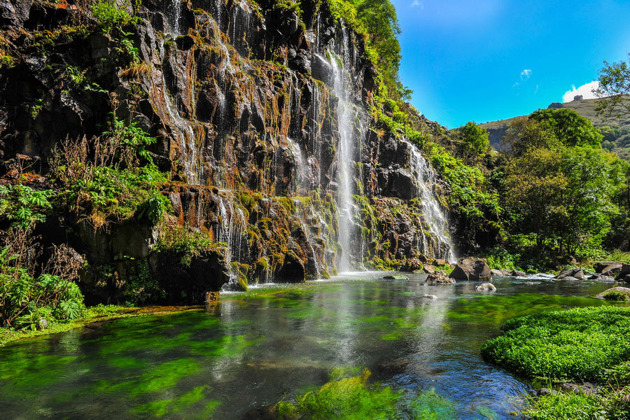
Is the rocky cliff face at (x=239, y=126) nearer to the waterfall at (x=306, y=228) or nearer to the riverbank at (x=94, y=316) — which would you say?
the waterfall at (x=306, y=228)

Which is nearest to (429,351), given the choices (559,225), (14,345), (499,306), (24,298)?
(499,306)

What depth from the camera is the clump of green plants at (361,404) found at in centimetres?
546

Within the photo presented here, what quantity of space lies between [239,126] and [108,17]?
9.44m

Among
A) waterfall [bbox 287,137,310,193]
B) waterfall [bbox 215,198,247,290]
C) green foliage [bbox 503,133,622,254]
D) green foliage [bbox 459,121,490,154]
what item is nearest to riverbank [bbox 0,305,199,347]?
waterfall [bbox 215,198,247,290]

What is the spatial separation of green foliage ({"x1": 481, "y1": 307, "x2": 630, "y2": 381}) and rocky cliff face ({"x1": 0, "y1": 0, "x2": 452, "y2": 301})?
33.2ft

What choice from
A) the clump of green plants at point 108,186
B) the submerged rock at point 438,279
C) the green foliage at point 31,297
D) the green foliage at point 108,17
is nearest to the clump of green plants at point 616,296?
the submerged rock at point 438,279

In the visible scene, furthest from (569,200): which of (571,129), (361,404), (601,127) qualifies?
(601,127)

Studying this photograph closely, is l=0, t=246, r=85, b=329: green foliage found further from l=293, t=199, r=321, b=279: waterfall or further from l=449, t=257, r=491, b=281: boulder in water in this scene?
l=449, t=257, r=491, b=281: boulder in water

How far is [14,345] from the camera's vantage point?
8227 mm

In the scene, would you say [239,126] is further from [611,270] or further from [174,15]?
[611,270]

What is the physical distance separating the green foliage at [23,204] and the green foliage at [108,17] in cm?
1017

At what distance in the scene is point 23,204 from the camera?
11.0 m

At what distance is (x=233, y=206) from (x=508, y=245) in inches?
1395

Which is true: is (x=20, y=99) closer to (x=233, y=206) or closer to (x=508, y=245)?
(x=233, y=206)
